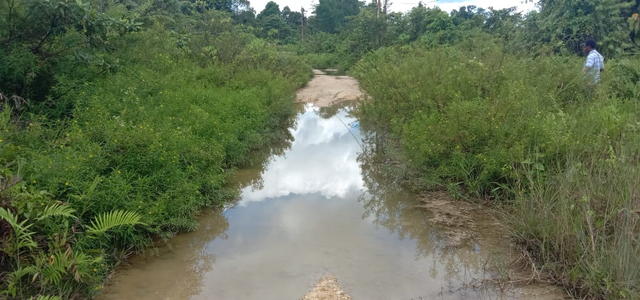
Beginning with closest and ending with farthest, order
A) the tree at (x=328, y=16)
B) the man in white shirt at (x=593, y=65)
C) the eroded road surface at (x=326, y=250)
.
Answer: the eroded road surface at (x=326, y=250) < the man in white shirt at (x=593, y=65) < the tree at (x=328, y=16)

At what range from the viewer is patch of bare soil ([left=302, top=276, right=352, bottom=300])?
381cm

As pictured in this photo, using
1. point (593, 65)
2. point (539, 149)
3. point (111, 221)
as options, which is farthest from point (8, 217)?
point (593, 65)

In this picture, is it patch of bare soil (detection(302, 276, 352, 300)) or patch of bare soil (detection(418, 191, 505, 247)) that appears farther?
patch of bare soil (detection(418, 191, 505, 247))

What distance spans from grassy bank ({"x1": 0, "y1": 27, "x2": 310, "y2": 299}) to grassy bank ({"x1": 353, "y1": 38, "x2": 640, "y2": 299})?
3.02 metres

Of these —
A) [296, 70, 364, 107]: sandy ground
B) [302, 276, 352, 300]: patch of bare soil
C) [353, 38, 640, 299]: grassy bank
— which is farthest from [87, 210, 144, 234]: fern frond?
[296, 70, 364, 107]: sandy ground

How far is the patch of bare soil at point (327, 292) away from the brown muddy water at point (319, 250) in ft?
0.25

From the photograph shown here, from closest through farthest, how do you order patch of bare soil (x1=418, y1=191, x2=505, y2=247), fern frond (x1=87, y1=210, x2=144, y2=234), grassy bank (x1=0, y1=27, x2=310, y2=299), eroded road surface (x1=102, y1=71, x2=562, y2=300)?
grassy bank (x1=0, y1=27, x2=310, y2=299) → fern frond (x1=87, y1=210, x2=144, y2=234) → eroded road surface (x1=102, y1=71, x2=562, y2=300) → patch of bare soil (x1=418, y1=191, x2=505, y2=247)

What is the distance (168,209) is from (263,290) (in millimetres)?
1627

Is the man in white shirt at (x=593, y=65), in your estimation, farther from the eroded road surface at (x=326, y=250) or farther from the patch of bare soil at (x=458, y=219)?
the eroded road surface at (x=326, y=250)

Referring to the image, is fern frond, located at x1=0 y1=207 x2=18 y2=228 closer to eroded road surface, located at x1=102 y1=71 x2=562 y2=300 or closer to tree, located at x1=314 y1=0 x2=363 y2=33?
eroded road surface, located at x1=102 y1=71 x2=562 y2=300

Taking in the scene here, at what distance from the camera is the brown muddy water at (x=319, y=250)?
13.0ft

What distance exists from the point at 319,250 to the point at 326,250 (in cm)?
8

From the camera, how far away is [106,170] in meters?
4.71

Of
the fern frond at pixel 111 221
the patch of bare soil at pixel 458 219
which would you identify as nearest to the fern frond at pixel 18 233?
the fern frond at pixel 111 221
